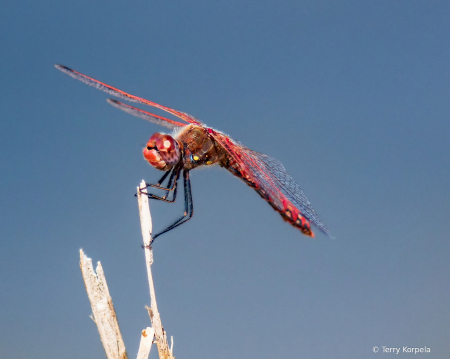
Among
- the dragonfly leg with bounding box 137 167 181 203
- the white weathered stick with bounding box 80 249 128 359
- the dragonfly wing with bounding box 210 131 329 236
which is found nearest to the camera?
the white weathered stick with bounding box 80 249 128 359

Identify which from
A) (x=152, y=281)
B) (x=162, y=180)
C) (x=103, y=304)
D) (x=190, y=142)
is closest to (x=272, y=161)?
(x=190, y=142)

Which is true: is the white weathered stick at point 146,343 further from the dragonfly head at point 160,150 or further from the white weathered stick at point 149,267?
the dragonfly head at point 160,150

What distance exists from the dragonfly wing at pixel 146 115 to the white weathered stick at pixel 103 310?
50.7 inches

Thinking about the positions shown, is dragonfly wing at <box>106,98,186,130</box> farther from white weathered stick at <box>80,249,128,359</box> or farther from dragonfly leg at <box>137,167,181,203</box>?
white weathered stick at <box>80,249,128,359</box>

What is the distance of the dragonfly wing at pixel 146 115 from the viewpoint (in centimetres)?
296

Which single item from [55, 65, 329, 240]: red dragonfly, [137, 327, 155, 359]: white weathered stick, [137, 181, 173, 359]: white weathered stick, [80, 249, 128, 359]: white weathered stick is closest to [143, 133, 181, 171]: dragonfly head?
[55, 65, 329, 240]: red dragonfly

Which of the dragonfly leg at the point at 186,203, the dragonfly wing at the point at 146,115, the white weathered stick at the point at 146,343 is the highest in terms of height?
the dragonfly wing at the point at 146,115

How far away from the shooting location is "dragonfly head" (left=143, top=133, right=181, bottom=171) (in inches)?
101

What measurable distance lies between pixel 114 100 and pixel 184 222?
3.37 ft

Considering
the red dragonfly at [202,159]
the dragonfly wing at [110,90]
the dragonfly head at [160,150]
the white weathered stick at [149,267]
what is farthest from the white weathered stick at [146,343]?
the dragonfly wing at [110,90]

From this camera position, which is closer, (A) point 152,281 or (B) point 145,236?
(A) point 152,281

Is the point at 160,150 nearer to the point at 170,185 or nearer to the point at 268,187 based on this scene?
the point at 170,185

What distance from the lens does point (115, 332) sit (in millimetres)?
2025

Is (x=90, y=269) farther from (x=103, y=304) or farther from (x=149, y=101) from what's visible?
(x=149, y=101)
